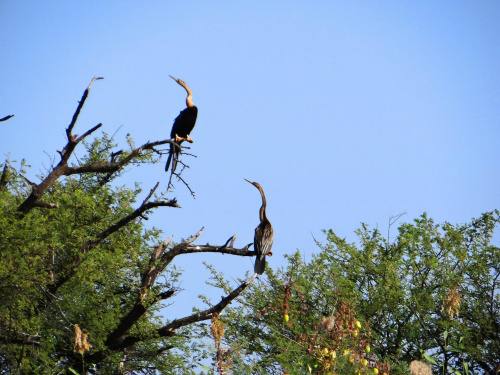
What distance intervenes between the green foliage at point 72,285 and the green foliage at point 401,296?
2301mm

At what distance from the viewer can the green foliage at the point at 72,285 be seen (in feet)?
38.7

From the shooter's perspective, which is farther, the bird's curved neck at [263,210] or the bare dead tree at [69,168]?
the bird's curved neck at [263,210]

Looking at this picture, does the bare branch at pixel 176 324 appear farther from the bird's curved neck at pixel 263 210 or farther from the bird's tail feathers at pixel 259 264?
the bird's curved neck at pixel 263 210

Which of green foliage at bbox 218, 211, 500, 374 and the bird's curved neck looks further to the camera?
green foliage at bbox 218, 211, 500, 374

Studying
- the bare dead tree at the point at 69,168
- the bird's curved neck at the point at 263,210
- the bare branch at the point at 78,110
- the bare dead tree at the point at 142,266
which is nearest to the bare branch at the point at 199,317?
the bare dead tree at the point at 142,266

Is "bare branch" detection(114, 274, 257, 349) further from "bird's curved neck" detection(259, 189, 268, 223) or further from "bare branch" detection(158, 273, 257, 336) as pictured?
"bird's curved neck" detection(259, 189, 268, 223)

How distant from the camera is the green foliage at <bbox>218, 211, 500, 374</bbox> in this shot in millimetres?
15497

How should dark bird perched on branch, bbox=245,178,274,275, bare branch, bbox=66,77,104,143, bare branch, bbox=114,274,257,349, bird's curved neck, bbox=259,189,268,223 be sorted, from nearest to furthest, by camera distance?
bare branch, bbox=66,77,104,143 < dark bird perched on branch, bbox=245,178,274,275 < bird's curved neck, bbox=259,189,268,223 < bare branch, bbox=114,274,257,349

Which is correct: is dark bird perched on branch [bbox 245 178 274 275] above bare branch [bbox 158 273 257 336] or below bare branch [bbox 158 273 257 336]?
above

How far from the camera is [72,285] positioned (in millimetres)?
13898

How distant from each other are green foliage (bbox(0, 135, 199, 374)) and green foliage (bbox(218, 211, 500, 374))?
2301 mm

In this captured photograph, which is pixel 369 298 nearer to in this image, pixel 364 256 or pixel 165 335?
pixel 364 256

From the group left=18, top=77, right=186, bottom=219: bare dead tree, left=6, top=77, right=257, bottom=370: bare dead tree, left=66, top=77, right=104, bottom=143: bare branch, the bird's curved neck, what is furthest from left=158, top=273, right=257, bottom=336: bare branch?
left=66, top=77, right=104, bottom=143: bare branch

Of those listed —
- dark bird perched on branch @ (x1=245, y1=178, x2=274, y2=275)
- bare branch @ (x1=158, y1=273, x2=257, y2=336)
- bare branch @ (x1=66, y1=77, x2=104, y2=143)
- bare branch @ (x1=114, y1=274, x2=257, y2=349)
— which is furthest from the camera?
bare branch @ (x1=114, y1=274, x2=257, y2=349)
